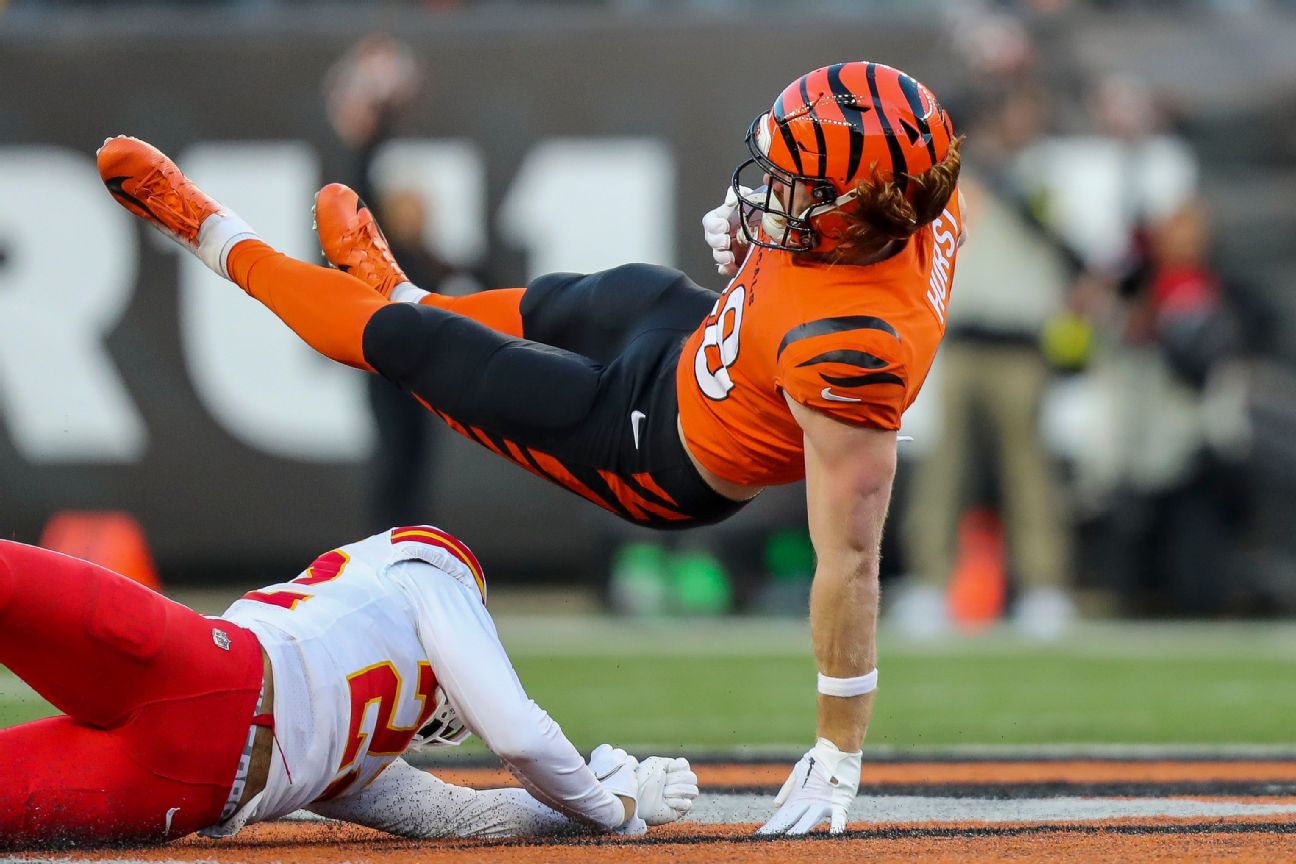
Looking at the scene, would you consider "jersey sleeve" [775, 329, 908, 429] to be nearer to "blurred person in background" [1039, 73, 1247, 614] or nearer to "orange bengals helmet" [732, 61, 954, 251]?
"orange bengals helmet" [732, 61, 954, 251]

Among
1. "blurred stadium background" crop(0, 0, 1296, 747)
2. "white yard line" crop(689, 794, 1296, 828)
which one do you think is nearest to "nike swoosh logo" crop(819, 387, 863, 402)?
"white yard line" crop(689, 794, 1296, 828)

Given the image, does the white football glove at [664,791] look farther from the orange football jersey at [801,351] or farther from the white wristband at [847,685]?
the orange football jersey at [801,351]

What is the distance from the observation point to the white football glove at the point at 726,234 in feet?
14.1

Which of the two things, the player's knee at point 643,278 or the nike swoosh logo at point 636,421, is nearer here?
the nike swoosh logo at point 636,421

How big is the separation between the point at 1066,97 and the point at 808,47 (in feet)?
4.26

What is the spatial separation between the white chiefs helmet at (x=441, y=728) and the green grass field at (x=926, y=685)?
1.68 metres

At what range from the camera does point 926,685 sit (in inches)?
256

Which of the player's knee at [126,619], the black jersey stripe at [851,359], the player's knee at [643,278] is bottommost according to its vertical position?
the player's knee at [126,619]

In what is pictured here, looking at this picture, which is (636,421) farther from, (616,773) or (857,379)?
(616,773)

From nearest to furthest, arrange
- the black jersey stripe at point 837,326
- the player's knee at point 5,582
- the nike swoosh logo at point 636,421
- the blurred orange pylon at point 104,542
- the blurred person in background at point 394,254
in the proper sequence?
the player's knee at point 5,582
the black jersey stripe at point 837,326
the nike swoosh logo at point 636,421
the blurred person in background at point 394,254
the blurred orange pylon at point 104,542

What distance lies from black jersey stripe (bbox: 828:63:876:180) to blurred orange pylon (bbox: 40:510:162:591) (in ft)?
16.8

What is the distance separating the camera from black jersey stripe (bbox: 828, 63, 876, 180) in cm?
374

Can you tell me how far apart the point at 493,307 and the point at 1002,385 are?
3895 mm

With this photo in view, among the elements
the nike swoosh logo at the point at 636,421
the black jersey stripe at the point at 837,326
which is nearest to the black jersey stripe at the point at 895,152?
the black jersey stripe at the point at 837,326
